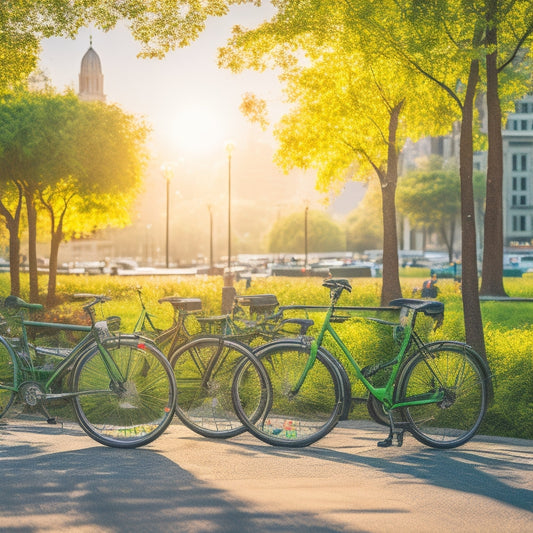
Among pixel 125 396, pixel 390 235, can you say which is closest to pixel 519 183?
pixel 390 235

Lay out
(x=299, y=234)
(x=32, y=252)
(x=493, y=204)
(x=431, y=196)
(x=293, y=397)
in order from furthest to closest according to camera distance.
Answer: (x=299, y=234)
(x=431, y=196)
(x=32, y=252)
(x=493, y=204)
(x=293, y=397)

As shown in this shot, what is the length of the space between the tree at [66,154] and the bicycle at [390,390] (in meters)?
22.5

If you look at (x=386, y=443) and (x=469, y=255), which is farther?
(x=469, y=255)

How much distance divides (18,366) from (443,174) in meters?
80.6

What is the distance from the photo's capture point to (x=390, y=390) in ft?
24.5

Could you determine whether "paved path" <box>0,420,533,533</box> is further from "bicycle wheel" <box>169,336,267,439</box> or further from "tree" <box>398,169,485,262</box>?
"tree" <box>398,169,485,262</box>

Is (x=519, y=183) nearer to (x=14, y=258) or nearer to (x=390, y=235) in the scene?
(x=390, y=235)

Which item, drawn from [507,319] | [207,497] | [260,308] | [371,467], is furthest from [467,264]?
[507,319]

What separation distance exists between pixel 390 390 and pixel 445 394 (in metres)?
0.47

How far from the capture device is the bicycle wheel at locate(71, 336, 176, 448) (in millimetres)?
7172

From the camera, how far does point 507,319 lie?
62.3 ft

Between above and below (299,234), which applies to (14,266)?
below

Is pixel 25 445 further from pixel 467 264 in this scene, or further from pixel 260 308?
pixel 467 264

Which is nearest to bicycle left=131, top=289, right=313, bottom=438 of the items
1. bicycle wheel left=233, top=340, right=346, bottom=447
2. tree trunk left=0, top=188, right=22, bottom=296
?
bicycle wheel left=233, top=340, right=346, bottom=447
